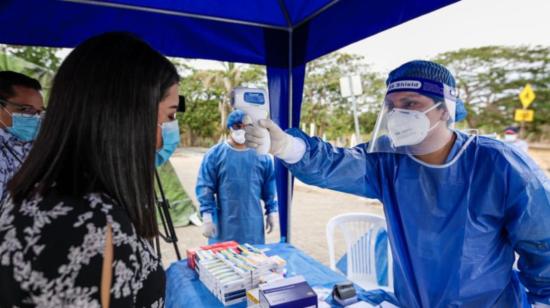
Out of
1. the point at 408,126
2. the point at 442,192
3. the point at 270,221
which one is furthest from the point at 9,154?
the point at 442,192

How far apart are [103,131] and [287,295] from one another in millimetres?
811

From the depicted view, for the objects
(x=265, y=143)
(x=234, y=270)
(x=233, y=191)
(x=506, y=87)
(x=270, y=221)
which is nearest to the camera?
(x=265, y=143)

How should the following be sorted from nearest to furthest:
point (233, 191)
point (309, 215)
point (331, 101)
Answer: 1. point (233, 191)
2. point (309, 215)
3. point (331, 101)

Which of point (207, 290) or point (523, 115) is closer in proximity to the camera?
point (207, 290)

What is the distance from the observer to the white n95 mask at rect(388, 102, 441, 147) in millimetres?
1176

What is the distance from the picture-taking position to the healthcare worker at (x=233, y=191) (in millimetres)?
2451

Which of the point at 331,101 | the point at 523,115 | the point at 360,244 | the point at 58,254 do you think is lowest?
the point at 360,244

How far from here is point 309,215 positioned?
6.28 metres

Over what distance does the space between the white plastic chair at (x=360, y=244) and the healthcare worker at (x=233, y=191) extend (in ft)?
1.95

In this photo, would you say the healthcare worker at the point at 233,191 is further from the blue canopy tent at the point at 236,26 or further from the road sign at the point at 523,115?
the road sign at the point at 523,115

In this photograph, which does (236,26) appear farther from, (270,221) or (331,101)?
(331,101)

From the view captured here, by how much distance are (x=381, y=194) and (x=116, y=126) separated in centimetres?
108

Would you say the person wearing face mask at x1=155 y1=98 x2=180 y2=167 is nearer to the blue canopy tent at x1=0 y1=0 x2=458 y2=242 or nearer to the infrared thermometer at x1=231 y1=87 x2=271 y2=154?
the infrared thermometer at x1=231 y1=87 x2=271 y2=154

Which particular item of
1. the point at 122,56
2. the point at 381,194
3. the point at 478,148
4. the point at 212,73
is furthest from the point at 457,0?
the point at 212,73
